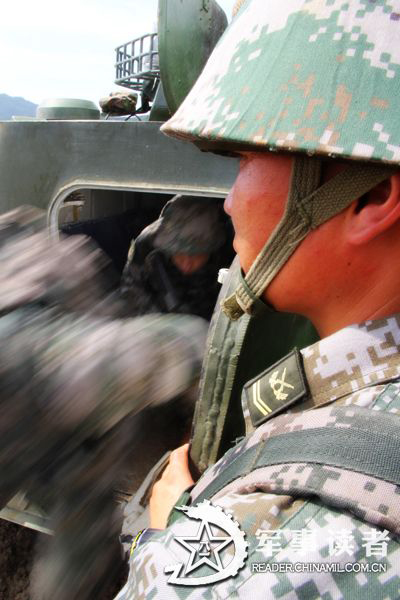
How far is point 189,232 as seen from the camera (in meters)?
2.93

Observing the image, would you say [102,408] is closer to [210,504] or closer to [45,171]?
[210,504]

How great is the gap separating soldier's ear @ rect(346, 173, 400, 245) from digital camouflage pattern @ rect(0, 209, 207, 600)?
0.43 m

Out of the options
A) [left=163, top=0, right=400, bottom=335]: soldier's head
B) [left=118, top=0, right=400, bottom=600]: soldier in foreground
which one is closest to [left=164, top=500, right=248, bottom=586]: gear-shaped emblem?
[left=118, top=0, right=400, bottom=600]: soldier in foreground

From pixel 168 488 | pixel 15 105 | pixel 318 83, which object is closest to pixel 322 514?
pixel 318 83

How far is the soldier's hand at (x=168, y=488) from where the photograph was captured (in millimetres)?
1385

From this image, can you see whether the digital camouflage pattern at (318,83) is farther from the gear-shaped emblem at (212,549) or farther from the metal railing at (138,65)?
the metal railing at (138,65)

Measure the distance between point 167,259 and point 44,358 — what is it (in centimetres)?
204

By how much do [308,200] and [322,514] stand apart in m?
0.52

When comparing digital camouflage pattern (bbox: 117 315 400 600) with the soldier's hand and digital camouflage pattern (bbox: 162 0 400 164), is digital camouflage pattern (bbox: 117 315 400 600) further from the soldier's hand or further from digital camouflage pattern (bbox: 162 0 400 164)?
the soldier's hand

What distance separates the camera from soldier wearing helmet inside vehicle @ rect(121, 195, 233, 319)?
2945mm

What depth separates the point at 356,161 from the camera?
3.11ft

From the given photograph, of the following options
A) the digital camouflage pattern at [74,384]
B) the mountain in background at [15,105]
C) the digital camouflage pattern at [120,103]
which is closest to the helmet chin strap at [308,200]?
the digital camouflage pattern at [74,384]

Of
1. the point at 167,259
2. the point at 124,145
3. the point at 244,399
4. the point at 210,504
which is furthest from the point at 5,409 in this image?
the point at 167,259

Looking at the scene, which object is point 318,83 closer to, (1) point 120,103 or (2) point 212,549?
(2) point 212,549
